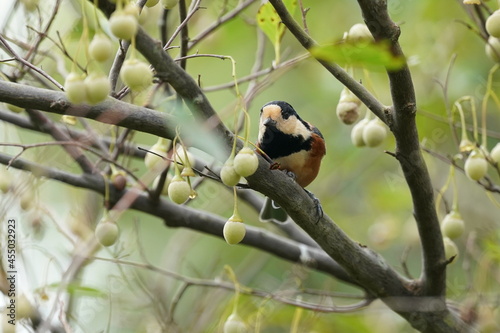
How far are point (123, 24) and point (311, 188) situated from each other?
347 centimetres

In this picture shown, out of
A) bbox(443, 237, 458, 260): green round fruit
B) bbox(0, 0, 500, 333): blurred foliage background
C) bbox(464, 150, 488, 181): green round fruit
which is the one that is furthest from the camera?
bbox(0, 0, 500, 333): blurred foliage background

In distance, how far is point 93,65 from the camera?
156 cm

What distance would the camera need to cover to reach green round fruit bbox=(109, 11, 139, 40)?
1.41 metres

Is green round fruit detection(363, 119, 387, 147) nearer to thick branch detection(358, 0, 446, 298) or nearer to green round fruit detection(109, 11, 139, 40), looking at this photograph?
thick branch detection(358, 0, 446, 298)

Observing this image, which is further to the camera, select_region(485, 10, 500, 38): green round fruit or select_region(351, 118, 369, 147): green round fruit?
select_region(351, 118, 369, 147): green round fruit

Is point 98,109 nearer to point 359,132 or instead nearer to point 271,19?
point 271,19

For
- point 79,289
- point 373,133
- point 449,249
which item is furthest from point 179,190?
point 449,249

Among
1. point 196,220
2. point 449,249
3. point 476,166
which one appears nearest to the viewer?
point 476,166

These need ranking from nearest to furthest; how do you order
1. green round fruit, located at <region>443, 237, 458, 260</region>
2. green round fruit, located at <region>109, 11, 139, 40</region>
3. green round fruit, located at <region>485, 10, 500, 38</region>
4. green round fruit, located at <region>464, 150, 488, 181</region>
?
green round fruit, located at <region>109, 11, 139, 40</region>, green round fruit, located at <region>485, 10, 500, 38</region>, green round fruit, located at <region>464, 150, 488, 181</region>, green round fruit, located at <region>443, 237, 458, 260</region>

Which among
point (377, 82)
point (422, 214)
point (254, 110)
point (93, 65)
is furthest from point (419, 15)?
point (93, 65)

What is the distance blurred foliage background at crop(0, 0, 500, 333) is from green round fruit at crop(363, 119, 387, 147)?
442 millimetres

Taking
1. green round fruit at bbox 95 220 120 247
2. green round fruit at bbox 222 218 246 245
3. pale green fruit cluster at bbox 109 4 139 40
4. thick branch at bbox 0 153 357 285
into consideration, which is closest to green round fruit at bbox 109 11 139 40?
pale green fruit cluster at bbox 109 4 139 40

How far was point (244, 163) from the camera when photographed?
183 cm

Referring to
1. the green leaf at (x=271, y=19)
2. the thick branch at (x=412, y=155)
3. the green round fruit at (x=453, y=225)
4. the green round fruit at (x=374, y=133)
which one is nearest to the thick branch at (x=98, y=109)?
the thick branch at (x=412, y=155)
